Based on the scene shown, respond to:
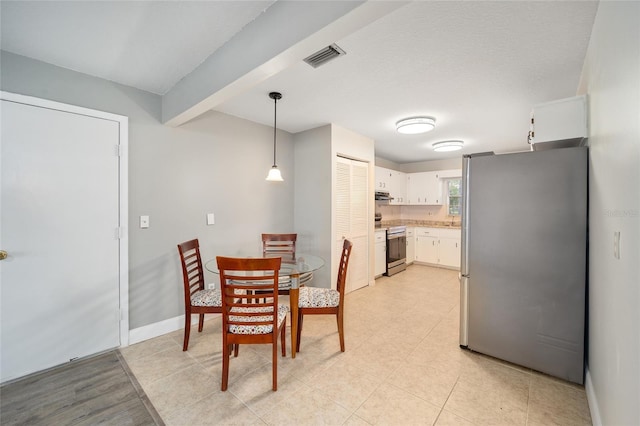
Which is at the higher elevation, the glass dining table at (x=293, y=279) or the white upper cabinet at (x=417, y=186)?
the white upper cabinet at (x=417, y=186)

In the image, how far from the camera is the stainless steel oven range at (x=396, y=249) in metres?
5.00

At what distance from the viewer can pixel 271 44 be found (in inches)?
63.0

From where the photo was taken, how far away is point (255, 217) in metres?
3.52

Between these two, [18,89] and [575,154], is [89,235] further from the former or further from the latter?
[575,154]

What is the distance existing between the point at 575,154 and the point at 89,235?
400 cm

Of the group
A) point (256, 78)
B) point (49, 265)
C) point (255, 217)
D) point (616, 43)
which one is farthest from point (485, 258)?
point (49, 265)

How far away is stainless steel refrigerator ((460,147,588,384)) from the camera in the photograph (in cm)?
191

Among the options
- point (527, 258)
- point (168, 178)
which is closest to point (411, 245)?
point (527, 258)

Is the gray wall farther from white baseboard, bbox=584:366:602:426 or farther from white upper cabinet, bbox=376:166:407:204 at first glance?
white baseboard, bbox=584:366:602:426

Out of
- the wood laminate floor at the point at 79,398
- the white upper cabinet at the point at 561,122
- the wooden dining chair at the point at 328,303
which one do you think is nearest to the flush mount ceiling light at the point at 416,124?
the white upper cabinet at the point at 561,122

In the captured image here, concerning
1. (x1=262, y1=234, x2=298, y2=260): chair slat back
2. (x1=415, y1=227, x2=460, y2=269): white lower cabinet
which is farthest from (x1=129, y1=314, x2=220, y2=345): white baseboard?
(x1=415, y1=227, x2=460, y2=269): white lower cabinet

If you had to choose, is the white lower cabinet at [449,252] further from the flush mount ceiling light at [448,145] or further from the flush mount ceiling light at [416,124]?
the flush mount ceiling light at [416,124]

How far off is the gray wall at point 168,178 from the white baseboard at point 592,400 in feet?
10.7

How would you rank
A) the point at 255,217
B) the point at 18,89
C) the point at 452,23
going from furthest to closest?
the point at 255,217 < the point at 18,89 < the point at 452,23
